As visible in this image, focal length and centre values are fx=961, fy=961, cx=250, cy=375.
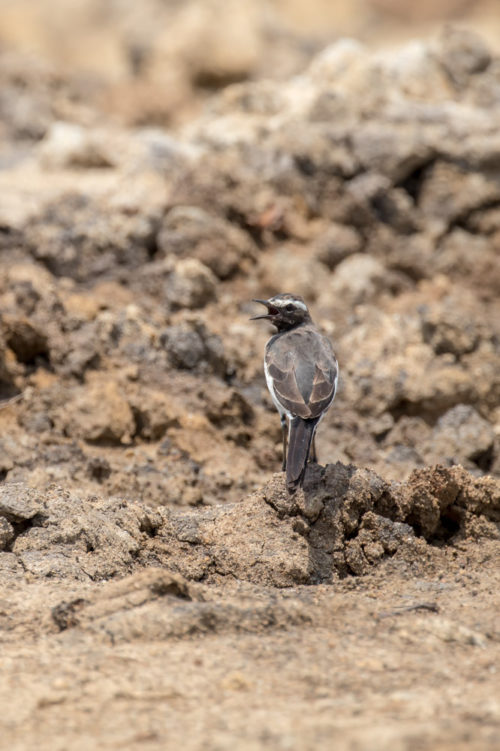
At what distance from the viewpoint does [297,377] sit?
20.6ft

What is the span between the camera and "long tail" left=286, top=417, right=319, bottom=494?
537cm

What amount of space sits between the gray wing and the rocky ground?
1.41 ft

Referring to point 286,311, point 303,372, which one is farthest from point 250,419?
point 303,372

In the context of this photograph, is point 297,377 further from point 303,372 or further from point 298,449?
point 298,449

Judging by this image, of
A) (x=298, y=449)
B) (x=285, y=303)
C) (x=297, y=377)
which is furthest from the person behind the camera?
(x=285, y=303)

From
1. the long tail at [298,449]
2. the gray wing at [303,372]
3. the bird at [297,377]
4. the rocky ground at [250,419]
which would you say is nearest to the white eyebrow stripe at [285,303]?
the bird at [297,377]

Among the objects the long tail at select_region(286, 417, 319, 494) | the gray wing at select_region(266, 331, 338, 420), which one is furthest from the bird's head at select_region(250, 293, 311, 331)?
the long tail at select_region(286, 417, 319, 494)

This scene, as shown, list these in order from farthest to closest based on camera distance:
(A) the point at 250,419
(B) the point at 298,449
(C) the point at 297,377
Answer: (A) the point at 250,419, (C) the point at 297,377, (B) the point at 298,449

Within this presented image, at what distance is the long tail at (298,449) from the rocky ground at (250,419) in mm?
214

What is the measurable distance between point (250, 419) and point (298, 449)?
2.63 meters

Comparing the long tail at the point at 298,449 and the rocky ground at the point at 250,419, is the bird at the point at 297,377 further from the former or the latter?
the rocky ground at the point at 250,419

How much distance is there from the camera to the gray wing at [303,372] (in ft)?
19.6

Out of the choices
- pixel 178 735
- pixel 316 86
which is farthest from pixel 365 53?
pixel 178 735

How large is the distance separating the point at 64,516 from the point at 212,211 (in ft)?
17.2
